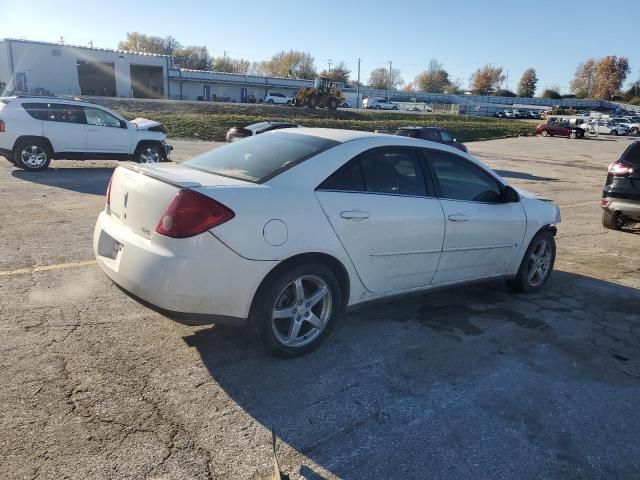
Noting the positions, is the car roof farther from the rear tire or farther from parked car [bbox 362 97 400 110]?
parked car [bbox 362 97 400 110]

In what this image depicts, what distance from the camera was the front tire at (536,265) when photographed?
17.9 ft

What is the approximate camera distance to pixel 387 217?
4.06 m

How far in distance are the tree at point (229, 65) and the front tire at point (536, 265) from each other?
118507mm

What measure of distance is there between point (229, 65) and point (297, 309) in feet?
424

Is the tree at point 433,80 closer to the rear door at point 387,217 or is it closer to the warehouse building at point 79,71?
the warehouse building at point 79,71

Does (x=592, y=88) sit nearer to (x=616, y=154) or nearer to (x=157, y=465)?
(x=616, y=154)

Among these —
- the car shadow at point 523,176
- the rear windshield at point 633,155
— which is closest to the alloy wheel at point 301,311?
A: the rear windshield at point 633,155

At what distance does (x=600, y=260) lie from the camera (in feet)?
23.8

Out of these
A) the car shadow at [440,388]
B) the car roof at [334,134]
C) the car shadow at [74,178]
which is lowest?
the car shadow at [440,388]

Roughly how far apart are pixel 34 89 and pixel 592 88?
138598mm

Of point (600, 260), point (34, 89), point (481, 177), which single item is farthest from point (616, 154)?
point (34, 89)

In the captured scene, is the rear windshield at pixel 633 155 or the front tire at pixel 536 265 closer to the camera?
the front tire at pixel 536 265

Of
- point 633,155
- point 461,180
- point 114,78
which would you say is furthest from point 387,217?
point 114,78

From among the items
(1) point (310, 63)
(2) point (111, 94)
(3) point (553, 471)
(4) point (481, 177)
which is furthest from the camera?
(1) point (310, 63)
